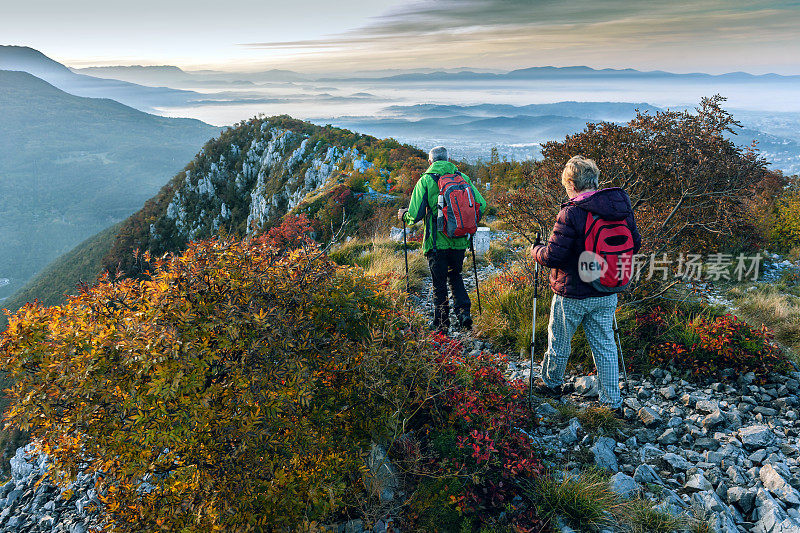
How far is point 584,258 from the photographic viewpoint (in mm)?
4172

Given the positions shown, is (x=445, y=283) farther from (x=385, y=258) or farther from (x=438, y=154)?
(x=385, y=258)

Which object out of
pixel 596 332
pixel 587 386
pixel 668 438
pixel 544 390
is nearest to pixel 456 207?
pixel 596 332

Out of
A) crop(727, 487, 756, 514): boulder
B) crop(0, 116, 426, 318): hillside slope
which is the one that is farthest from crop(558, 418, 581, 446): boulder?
crop(0, 116, 426, 318): hillside slope

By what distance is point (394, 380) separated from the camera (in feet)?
11.3

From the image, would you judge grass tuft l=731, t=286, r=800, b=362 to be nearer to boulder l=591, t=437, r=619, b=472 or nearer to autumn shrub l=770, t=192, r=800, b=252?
boulder l=591, t=437, r=619, b=472

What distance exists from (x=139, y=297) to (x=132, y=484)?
1230mm

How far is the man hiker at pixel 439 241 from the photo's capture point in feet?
20.1

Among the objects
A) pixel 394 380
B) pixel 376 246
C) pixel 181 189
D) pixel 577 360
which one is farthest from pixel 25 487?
pixel 181 189

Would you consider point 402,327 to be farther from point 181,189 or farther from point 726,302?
point 181,189

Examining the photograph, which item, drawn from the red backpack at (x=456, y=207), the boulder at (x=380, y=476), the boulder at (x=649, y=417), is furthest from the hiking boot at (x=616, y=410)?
the red backpack at (x=456, y=207)

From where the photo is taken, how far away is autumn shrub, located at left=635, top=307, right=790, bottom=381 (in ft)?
17.7

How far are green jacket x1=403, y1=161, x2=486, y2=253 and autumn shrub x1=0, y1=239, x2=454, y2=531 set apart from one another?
10.6ft

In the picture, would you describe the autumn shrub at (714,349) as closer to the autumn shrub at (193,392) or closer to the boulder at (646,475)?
the boulder at (646,475)

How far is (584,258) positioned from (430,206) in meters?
2.54
